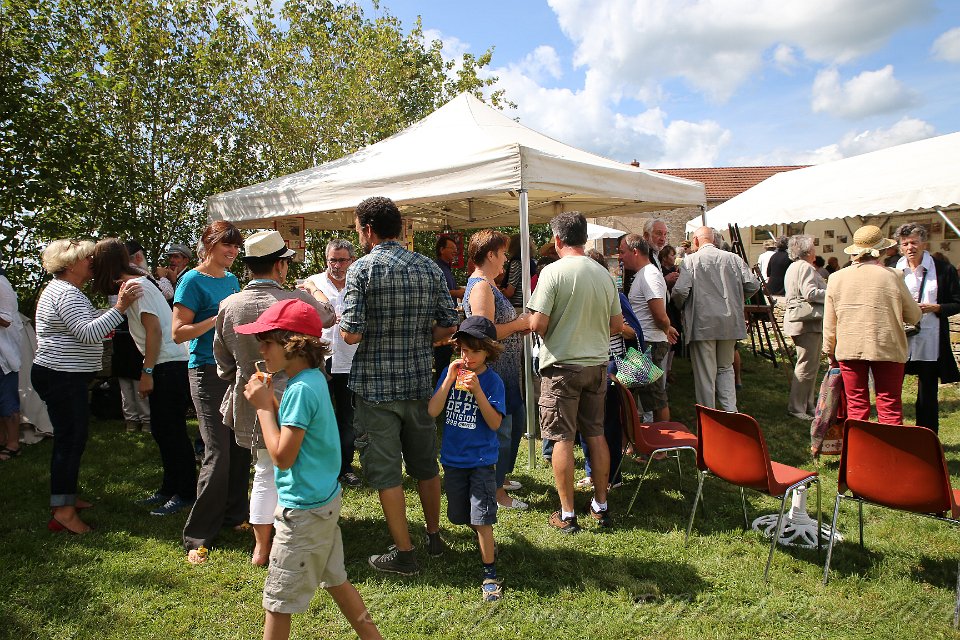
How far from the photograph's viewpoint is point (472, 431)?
2.96 meters

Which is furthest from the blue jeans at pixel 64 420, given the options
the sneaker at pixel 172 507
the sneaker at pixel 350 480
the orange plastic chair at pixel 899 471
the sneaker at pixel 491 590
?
the orange plastic chair at pixel 899 471

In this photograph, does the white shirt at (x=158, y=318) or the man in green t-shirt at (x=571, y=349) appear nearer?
the man in green t-shirt at (x=571, y=349)

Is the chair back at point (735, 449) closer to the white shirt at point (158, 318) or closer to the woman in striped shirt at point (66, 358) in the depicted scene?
the white shirt at point (158, 318)

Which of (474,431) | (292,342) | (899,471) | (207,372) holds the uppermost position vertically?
(292,342)

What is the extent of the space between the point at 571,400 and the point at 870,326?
2193 mm

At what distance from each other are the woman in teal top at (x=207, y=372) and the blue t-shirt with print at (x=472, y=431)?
1.31 metres

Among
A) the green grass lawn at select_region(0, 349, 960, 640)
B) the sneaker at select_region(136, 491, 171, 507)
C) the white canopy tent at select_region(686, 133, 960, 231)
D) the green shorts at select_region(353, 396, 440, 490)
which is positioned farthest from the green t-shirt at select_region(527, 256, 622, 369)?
the white canopy tent at select_region(686, 133, 960, 231)

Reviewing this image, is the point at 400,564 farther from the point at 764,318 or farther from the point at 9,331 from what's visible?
the point at 764,318

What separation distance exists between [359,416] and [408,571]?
851mm

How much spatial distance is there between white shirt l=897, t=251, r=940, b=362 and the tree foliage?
7932mm

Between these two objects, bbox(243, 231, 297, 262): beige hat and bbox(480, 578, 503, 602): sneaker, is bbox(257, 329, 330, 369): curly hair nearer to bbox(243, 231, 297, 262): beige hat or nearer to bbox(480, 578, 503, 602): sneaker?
bbox(243, 231, 297, 262): beige hat

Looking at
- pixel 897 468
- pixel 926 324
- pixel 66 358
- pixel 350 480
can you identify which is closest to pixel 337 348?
pixel 350 480

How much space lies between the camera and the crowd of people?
2.21 metres

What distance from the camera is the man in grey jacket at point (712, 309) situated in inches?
208
